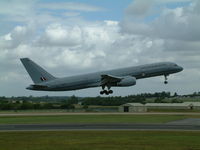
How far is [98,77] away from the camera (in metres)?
76.2

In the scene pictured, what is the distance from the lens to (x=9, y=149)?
1193 inches

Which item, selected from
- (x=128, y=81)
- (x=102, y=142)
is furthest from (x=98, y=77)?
(x=102, y=142)

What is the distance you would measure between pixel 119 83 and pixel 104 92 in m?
4.26

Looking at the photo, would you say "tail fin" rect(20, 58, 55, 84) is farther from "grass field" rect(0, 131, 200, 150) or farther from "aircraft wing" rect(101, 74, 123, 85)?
"grass field" rect(0, 131, 200, 150)

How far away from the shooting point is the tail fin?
242 ft

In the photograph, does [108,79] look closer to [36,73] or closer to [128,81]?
[128,81]

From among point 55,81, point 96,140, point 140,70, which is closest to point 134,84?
point 140,70

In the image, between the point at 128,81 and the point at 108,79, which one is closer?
the point at 128,81

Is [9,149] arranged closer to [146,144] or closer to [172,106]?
[146,144]

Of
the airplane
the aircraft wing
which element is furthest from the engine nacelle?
the aircraft wing

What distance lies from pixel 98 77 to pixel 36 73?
36.9 ft

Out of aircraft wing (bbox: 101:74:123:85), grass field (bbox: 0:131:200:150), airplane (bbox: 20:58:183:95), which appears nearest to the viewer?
grass field (bbox: 0:131:200:150)

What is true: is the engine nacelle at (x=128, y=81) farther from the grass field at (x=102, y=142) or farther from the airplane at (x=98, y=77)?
the grass field at (x=102, y=142)

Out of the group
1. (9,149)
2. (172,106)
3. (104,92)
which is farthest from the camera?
(172,106)
